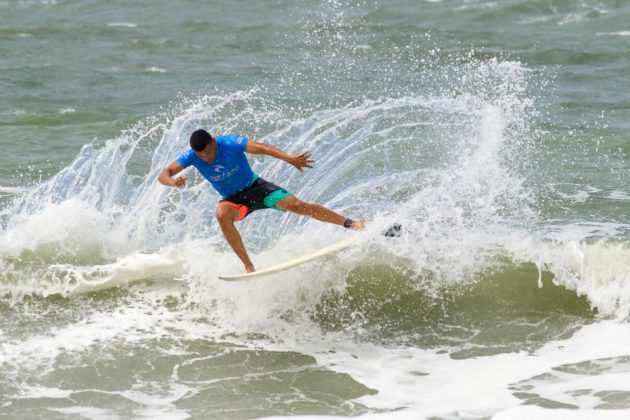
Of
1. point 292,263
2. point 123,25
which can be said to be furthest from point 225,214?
point 123,25

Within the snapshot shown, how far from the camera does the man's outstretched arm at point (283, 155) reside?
8031 millimetres

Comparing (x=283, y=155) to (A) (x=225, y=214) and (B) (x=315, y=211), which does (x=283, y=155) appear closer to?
(B) (x=315, y=211)

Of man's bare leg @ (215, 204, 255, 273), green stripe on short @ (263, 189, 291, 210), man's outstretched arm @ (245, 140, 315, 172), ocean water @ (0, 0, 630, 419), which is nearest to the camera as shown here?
ocean water @ (0, 0, 630, 419)

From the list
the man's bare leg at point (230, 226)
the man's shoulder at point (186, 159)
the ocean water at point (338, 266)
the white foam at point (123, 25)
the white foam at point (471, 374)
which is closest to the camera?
the white foam at point (471, 374)

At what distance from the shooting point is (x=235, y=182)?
8625 mm

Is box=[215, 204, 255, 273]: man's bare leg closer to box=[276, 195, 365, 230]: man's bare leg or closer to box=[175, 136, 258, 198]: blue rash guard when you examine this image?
box=[175, 136, 258, 198]: blue rash guard

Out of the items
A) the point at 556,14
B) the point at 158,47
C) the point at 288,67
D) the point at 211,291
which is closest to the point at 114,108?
the point at 288,67

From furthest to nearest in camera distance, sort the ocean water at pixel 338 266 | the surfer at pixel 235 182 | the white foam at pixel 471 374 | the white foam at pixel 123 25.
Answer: the white foam at pixel 123 25 < the surfer at pixel 235 182 < the ocean water at pixel 338 266 < the white foam at pixel 471 374

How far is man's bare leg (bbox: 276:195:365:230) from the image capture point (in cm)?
864

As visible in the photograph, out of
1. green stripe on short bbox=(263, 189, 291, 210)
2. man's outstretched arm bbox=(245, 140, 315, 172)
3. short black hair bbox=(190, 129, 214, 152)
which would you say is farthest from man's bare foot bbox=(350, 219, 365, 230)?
short black hair bbox=(190, 129, 214, 152)

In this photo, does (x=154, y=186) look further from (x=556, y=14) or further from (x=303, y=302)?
(x=556, y=14)

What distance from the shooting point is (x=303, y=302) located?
929 centimetres

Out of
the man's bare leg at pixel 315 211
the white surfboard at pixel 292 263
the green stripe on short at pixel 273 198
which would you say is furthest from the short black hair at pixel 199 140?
the white surfboard at pixel 292 263

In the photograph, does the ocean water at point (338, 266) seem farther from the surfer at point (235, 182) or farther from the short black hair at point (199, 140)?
the short black hair at point (199, 140)
